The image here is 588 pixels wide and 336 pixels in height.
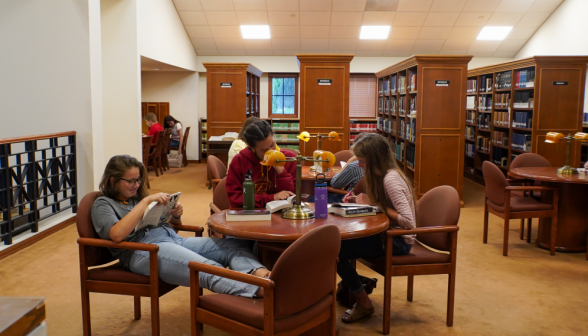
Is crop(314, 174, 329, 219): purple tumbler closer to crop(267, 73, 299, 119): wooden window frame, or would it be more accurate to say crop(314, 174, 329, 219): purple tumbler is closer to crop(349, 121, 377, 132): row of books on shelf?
crop(349, 121, 377, 132): row of books on shelf

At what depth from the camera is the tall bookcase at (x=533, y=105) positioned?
23.3 feet

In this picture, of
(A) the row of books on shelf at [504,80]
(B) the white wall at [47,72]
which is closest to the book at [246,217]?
(B) the white wall at [47,72]

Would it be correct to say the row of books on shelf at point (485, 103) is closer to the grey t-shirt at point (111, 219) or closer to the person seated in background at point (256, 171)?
the person seated in background at point (256, 171)

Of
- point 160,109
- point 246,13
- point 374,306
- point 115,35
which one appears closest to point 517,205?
point 374,306

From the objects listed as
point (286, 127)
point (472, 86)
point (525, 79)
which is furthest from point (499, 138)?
point (286, 127)

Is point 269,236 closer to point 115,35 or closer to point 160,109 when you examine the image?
point 115,35

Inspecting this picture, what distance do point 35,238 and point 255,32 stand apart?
7.02 m

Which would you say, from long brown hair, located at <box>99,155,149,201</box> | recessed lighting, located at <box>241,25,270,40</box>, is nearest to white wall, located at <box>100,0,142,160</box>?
recessed lighting, located at <box>241,25,270,40</box>

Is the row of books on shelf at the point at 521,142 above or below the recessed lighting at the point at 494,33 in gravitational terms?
below

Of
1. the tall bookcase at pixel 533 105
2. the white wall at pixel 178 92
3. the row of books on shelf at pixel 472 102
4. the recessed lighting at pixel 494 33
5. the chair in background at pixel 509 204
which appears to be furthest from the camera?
the white wall at pixel 178 92

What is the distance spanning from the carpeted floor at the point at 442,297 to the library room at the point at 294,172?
22 millimetres

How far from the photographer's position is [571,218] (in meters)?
4.63

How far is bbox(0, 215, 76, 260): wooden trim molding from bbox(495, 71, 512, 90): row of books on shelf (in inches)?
259

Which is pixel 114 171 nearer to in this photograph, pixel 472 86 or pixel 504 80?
pixel 504 80
